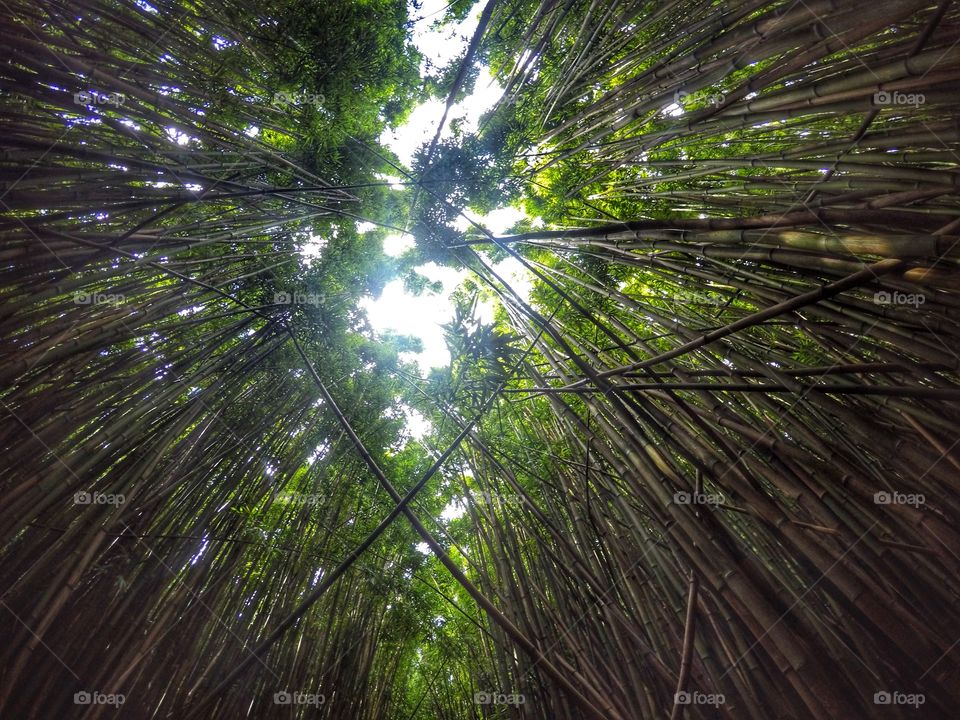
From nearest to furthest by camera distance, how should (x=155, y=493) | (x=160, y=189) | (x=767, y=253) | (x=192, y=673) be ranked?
1. (x=767, y=253)
2. (x=192, y=673)
3. (x=155, y=493)
4. (x=160, y=189)

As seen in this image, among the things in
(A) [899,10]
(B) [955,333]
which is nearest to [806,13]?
(A) [899,10]

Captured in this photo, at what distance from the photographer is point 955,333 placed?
1.11 metres

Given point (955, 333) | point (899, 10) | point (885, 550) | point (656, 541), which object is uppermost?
point (899, 10)

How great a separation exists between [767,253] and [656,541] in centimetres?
100

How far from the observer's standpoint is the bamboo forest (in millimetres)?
1109

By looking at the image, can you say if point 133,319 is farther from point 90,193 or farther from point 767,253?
point 767,253

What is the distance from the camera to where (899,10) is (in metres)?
1.03

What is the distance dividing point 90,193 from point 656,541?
266 centimetres

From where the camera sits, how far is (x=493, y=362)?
2.39m

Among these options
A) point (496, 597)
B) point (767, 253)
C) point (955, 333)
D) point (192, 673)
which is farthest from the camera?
point (496, 597)

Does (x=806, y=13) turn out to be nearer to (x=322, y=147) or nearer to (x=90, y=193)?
(x=322, y=147)

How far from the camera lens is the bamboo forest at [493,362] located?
111 centimetres

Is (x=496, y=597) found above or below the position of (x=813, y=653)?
above

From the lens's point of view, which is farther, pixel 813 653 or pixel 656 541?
pixel 656 541
